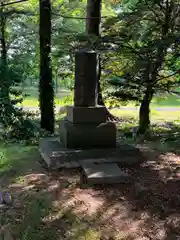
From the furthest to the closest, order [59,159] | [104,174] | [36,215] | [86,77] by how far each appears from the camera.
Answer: [86,77] → [59,159] → [104,174] → [36,215]

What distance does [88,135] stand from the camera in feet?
16.3

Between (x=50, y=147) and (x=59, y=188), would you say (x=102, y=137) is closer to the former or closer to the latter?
(x=50, y=147)

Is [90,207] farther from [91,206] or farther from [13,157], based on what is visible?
[13,157]

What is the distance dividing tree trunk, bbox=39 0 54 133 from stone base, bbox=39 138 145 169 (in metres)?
3.49

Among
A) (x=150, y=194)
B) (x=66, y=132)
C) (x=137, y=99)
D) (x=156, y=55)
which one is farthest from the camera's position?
(x=137, y=99)

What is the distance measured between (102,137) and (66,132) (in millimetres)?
565

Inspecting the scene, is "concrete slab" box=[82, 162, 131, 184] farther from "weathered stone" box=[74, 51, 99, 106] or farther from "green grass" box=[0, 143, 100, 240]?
"weathered stone" box=[74, 51, 99, 106]

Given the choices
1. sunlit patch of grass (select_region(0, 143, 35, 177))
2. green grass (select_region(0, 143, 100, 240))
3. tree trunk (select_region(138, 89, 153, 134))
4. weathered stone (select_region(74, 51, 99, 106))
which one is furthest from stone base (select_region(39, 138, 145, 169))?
tree trunk (select_region(138, 89, 153, 134))

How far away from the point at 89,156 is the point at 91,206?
4.87 feet

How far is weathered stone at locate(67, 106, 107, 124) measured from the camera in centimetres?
494

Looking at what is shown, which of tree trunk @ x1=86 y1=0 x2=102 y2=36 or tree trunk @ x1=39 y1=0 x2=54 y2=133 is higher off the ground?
tree trunk @ x1=86 y1=0 x2=102 y2=36

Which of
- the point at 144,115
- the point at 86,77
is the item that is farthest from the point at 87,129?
the point at 144,115

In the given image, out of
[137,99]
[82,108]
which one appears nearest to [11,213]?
[82,108]

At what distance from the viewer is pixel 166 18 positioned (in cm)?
832
